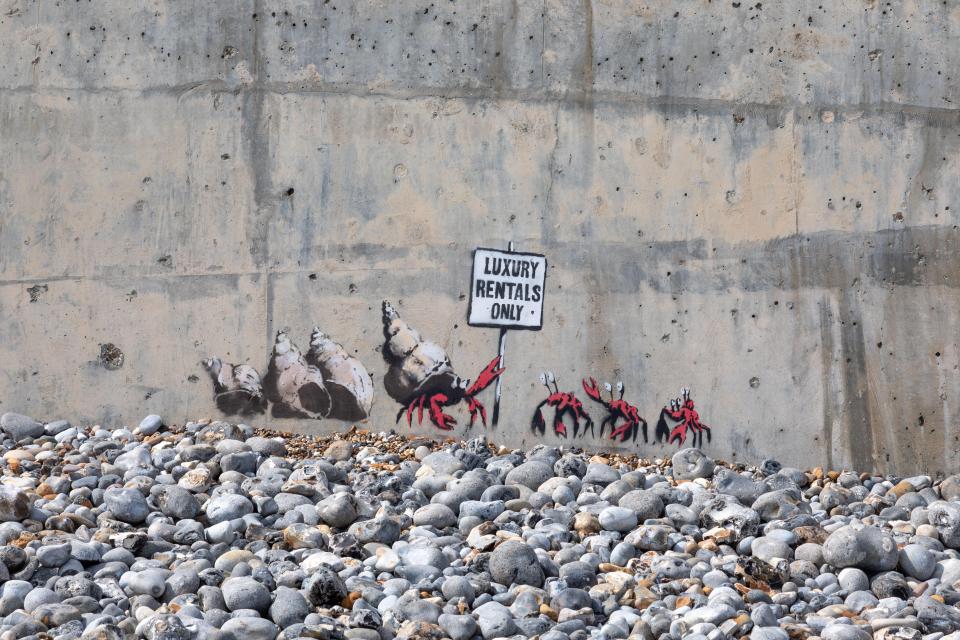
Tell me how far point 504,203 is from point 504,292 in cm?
56

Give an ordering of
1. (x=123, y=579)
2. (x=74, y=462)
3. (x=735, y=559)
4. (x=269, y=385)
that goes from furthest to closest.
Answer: (x=269, y=385) → (x=74, y=462) → (x=735, y=559) → (x=123, y=579)

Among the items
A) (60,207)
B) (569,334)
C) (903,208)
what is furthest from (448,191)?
(903,208)

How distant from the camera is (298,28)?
6.70 metres

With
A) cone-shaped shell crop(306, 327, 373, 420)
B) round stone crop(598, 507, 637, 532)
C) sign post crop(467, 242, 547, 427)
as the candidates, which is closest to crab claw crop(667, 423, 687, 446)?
sign post crop(467, 242, 547, 427)

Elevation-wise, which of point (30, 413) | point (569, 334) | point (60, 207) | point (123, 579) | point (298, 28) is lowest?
point (123, 579)

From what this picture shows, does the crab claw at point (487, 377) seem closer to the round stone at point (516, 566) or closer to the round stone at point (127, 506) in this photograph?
the round stone at point (516, 566)

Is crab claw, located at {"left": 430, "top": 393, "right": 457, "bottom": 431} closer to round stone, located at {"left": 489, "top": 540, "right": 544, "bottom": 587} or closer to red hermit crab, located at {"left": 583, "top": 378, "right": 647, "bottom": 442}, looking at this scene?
red hermit crab, located at {"left": 583, "top": 378, "right": 647, "bottom": 442}

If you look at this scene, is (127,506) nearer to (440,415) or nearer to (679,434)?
(440,415)

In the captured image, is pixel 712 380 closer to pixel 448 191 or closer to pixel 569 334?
pixel 569 334

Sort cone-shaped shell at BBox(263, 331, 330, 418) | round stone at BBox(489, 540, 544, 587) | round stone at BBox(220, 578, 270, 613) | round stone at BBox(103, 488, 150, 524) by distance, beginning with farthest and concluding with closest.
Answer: cone-shaped shell at BBox(263, 331, 330, 418)
round stone at BBox(103, 488, 150, 524)
round stone at BBox(489, 540, 544, 587)
round stone at BBox(220, 578, 270, 613)

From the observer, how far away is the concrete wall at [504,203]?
6609 mm

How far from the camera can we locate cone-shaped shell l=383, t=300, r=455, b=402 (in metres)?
6.57

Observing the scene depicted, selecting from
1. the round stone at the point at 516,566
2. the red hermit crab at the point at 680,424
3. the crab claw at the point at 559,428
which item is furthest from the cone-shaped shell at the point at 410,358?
the round stone at the point at 516,566

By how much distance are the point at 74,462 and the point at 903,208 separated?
5124 millimetres
